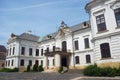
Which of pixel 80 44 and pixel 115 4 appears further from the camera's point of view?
pixel 80 44

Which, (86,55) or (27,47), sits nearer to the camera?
(86,55)

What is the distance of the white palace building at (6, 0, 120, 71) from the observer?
17078 mm

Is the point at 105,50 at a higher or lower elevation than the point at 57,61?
higher

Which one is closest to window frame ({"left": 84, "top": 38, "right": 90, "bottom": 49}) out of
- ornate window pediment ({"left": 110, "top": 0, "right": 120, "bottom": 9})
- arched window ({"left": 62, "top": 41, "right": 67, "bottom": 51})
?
arched window ({"left": 62, "top": 41, "right": 67, "bottom": 51})

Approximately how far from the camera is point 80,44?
30703 mm

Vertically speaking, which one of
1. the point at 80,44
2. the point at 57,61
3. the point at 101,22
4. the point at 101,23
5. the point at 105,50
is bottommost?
the point at 57,61

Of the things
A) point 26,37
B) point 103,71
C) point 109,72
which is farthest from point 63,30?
point 109,72

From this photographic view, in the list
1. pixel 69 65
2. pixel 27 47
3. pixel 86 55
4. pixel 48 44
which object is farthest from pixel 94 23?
pixel 27 47

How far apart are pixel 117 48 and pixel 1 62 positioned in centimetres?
5175

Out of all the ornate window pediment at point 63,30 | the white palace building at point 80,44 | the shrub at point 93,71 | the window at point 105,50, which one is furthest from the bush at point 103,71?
the ornate window pediment at point 63,30

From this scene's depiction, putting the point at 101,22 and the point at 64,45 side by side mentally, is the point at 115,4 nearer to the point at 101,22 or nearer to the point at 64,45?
the point at 101,22

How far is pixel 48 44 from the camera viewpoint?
131 feet

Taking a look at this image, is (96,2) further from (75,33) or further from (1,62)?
(1,62)

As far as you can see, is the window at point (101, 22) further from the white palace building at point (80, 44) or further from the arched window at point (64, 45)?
the arched window at point (64, 45)
